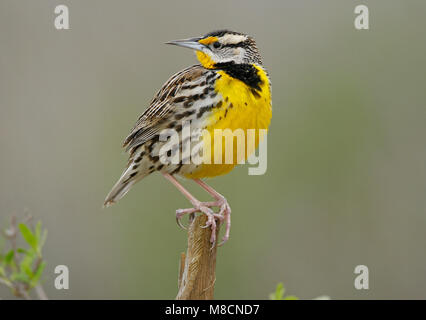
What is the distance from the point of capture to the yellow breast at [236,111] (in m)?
3.75

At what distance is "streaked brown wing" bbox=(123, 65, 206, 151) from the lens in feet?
13.0

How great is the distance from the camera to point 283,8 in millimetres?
6406

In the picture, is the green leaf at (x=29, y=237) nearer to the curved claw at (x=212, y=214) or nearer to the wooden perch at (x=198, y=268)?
the wooden perch at (x=198, y=268)

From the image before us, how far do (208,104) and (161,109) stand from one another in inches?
13.5

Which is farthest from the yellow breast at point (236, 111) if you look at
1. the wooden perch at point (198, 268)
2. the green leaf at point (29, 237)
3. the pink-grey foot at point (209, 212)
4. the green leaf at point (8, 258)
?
the green leaf at point (8, 258)

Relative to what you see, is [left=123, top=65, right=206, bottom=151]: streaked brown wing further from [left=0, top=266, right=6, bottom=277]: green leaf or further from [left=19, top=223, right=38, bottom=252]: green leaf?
[left=0, top=266, right=6, bottom=277]: green leaf

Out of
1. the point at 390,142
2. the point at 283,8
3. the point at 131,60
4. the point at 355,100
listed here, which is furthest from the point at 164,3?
the point at 390,142

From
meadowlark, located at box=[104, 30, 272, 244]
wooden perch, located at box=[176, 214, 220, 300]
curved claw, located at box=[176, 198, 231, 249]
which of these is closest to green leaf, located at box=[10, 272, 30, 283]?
wooden perch, located at box=[176, 214, 220, 300]

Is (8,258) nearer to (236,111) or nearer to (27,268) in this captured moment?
(27,268)

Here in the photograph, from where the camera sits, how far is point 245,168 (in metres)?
5.89

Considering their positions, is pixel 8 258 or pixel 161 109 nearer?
pixel 8 258

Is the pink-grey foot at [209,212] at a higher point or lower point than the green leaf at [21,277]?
higher

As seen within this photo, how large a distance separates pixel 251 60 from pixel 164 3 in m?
2.69

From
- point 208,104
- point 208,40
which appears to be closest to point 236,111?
point 208,104
